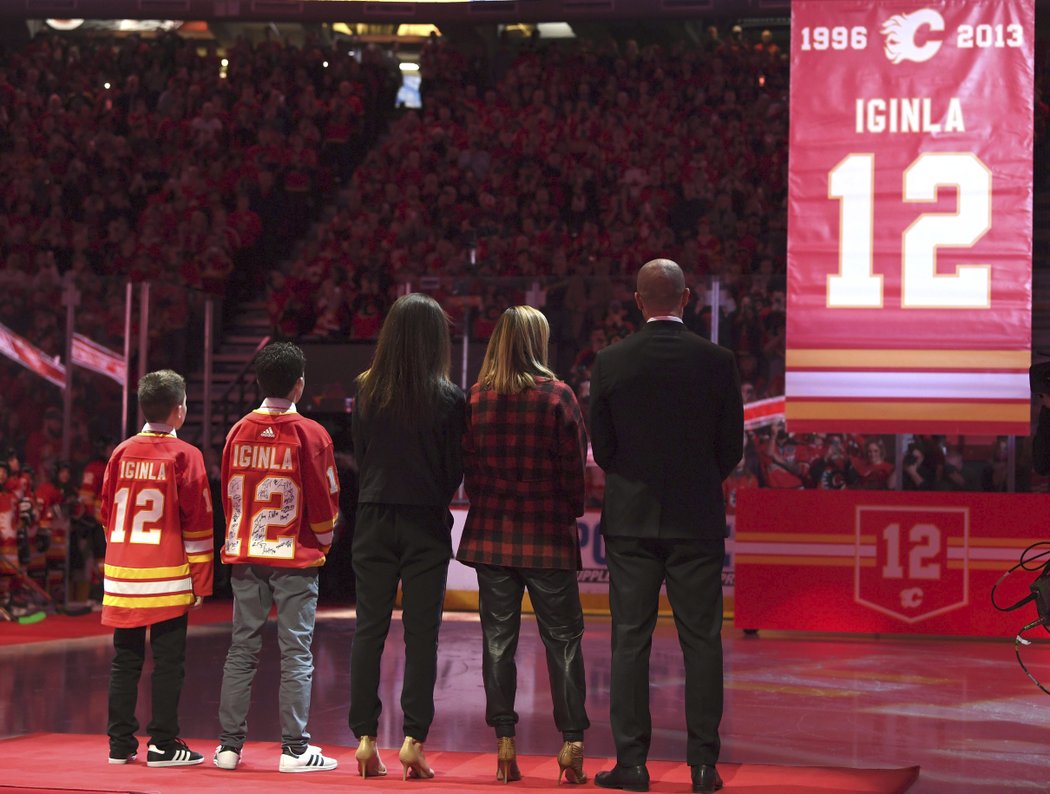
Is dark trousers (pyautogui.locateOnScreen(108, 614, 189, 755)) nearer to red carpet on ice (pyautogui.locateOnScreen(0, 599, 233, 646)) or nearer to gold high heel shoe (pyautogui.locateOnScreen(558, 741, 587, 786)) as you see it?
gold high heel shoe (pyautogui.locateOnScreen(558, 741, 587, 786))

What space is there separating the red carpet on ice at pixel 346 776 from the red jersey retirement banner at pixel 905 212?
319cm

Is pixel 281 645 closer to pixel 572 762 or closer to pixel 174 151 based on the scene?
pixel 572 762

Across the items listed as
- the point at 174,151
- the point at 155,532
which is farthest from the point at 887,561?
the point at 174,151

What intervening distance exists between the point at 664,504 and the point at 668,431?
0.92ft

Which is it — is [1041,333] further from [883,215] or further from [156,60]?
[156,60]

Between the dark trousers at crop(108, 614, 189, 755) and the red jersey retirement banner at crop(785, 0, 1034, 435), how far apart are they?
4366mm

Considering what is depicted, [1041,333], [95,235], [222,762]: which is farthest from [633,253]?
[222,762]

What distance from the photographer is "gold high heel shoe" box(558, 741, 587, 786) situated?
5.47m

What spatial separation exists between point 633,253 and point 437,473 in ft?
39.3

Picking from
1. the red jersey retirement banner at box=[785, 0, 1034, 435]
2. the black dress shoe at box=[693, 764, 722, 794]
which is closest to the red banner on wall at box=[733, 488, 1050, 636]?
the red jersey retirement banner at box=[785, 0, 1034, 435]

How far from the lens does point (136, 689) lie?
5.91 metres

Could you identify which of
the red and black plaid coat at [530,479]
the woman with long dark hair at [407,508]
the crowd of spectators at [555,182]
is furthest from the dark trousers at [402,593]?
the crowd of spectators at [555,182]

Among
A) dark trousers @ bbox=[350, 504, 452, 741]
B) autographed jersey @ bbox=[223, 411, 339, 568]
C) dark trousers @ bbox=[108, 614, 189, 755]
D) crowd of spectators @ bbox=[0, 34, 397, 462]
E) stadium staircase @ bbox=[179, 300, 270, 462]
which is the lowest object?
dark trousers @ bbox=[108, 614, 189, 755]

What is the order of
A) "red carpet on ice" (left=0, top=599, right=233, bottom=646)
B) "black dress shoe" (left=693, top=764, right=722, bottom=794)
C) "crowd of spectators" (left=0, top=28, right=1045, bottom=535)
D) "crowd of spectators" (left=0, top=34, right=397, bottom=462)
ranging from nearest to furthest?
1. "black dress shoe" (left=693, top=764, right=722, bottom=794)
2. "red carpet on ice" (left=0, top=599, right=233, bottom=646)
3. "crowd of spectators" (left=0, top=28, right=1045, bottom=535)
4. "crowd of spectators" (left=0, top=34, right=397, bottom=462)
